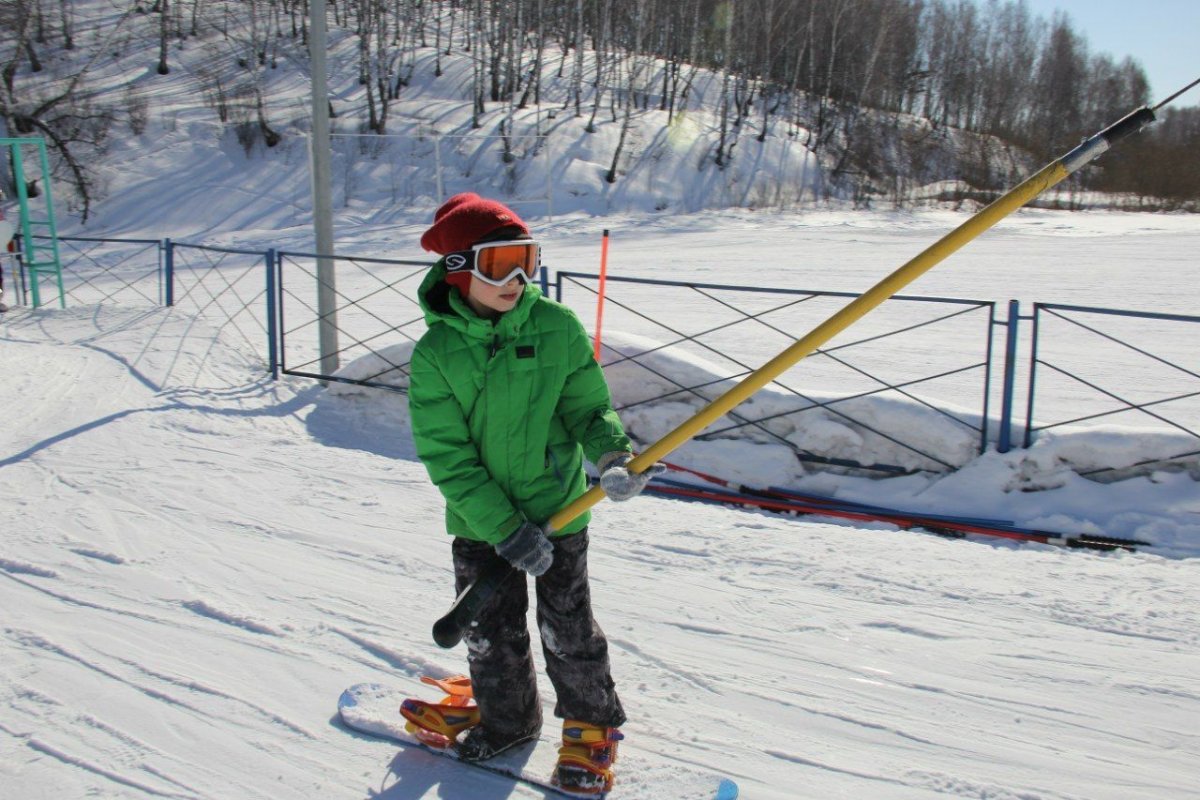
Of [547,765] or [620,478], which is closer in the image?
[620,478]

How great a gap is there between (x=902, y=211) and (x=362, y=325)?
57.8ft

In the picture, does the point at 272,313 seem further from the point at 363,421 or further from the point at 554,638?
the point at 554,638

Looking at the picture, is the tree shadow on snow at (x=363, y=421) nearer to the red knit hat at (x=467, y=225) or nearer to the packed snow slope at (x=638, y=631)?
A: the packed snow slope at (x=638, y=631)

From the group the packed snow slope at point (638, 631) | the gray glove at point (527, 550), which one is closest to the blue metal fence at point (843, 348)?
the packed snow slope at point (638, 631)

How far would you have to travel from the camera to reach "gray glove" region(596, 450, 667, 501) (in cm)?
234

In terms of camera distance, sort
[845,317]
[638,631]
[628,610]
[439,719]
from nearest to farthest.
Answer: [845,317] → [439,719] → [638,631] → [628,610]

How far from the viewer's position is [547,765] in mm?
2729

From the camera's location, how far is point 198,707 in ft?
10.1

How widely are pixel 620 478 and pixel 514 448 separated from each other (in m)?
0.31

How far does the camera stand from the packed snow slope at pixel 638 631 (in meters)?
2.77

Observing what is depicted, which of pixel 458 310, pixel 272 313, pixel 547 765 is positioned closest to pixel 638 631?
pixel 547 765

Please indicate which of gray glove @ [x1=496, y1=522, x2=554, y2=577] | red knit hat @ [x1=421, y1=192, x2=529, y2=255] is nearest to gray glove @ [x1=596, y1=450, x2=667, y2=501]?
gray glove @ [x1=496, y1=522, x2=554, y2=577]

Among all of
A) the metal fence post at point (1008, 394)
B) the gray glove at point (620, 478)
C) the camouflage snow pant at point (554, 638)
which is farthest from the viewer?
the metal fence post at point (1008, 394)

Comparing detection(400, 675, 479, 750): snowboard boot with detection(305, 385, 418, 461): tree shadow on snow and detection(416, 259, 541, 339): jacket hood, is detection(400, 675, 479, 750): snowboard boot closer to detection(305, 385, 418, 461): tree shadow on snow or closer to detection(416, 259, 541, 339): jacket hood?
detection(416, 259, 541, 339): jacket hood
